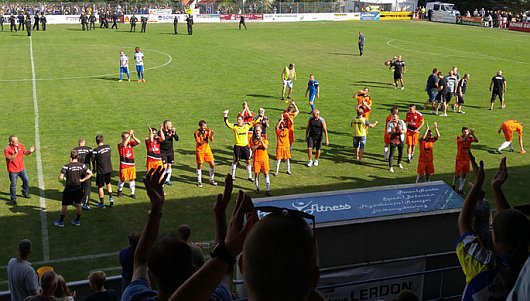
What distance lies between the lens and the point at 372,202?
402 inches

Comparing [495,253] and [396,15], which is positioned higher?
[396,15]

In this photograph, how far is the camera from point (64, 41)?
47.4 meters

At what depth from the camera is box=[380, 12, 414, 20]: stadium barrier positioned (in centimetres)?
7619

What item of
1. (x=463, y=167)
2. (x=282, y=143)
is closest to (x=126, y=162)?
(x=282, y=143)

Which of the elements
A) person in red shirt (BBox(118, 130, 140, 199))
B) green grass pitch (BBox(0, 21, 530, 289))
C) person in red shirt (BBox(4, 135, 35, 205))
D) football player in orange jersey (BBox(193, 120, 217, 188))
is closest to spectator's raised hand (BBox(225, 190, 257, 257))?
green grass pitch (BBox(0, 21, 530, 289))

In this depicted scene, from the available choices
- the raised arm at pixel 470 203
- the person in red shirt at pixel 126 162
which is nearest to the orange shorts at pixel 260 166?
the person in red shirt at pixel 126 162

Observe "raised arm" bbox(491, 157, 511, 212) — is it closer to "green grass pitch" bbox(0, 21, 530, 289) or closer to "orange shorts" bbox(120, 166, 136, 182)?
"green grass pitch" bbox(0, 21, 530, 289)

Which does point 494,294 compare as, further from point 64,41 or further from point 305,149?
point 64,41

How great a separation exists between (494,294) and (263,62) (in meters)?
34.7

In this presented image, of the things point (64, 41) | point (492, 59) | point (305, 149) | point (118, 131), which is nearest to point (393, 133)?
point (305, 149)

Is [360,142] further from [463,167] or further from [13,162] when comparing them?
[13,162]

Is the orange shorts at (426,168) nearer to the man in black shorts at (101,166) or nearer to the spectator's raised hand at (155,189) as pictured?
the man in black shorts at (101,166)

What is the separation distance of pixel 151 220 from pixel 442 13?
7668 cm

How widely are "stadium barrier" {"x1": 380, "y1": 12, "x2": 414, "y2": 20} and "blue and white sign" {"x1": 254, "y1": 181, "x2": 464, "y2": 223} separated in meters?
68.6
